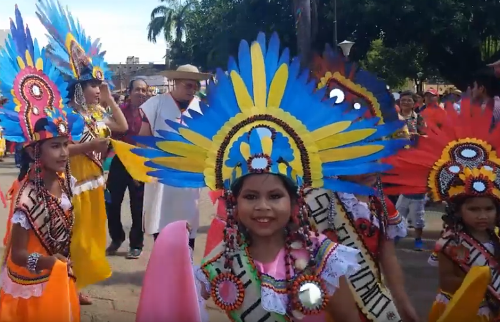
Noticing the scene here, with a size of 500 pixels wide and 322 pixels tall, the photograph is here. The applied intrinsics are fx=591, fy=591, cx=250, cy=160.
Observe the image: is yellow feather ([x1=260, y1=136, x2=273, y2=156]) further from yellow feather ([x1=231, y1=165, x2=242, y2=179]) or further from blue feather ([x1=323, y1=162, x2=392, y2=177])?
blue feather ([x1=323, y1=162, x2=392, y2=177])

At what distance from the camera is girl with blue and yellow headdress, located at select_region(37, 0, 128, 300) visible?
13.7ft

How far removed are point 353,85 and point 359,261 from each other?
89cm

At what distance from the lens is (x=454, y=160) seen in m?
2.80

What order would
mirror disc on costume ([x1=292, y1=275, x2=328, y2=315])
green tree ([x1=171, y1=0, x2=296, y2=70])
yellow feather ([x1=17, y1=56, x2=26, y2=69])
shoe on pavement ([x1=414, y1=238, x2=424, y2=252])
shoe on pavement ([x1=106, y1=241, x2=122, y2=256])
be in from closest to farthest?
mirror disc on costume ([x1=292, y1=275, x2=328, y2=315]) → yellow feather ([x1=17, y1=56, x2=26, y2=69]) → shoe on pavement ([x1=106, y1=241, x2=122, y2=256]) → shoe on pavement ([x1=414, y1=238, x2=424, y2=252]) → green tree ([x1=171, y1=0, x2=296, y2=70])

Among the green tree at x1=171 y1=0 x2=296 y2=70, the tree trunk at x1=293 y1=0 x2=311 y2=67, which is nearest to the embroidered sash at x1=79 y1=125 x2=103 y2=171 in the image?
the tree trunk at x1=293 y1=0 x2=311 y2=67

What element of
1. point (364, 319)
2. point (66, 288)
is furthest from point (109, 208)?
point (364, 319)

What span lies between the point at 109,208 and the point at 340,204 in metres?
3.65

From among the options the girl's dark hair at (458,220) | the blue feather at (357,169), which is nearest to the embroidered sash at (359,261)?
the girl's dark hair at (458,220)

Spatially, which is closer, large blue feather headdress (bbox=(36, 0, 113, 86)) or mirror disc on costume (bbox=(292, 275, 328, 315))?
mirror disc on costume (bbox=(292, 275, 328, 315))

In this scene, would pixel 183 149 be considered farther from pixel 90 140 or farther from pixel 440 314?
pixel 90 140

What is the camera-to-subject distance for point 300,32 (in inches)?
468

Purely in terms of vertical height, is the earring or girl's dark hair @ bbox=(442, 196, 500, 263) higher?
the earring

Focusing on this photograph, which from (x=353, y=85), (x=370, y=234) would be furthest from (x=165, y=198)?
(x=370, y=234)

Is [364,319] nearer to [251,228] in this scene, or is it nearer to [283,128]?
[251,228]
